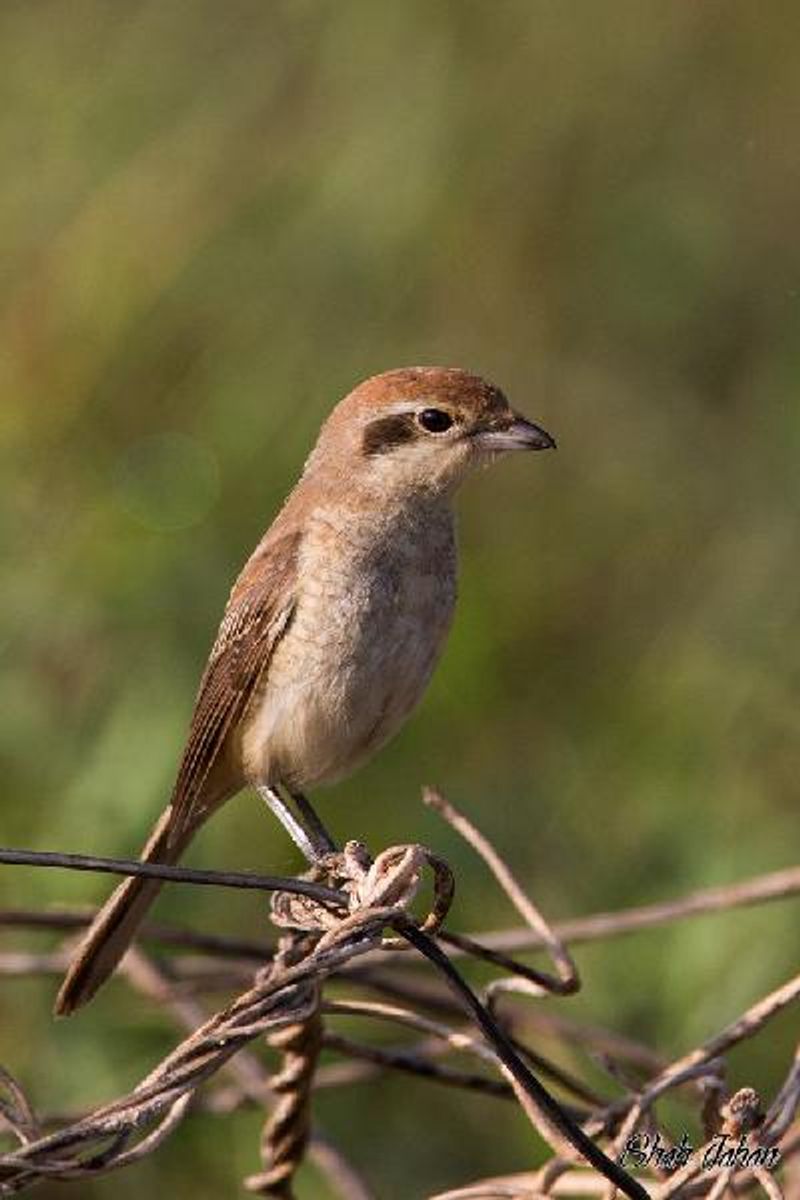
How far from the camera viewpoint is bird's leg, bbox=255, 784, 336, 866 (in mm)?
3863

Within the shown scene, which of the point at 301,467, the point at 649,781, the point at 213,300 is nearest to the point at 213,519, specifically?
the point at 301,467

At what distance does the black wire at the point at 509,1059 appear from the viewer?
217 cm

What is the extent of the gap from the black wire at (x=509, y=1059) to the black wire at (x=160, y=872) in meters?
0.11

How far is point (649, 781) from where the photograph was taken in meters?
4.64

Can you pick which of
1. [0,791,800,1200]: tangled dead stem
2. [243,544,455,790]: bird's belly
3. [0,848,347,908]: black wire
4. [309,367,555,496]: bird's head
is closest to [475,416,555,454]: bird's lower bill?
[309,367,555,496]: bird's head

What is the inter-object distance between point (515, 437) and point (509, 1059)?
1.80 meters

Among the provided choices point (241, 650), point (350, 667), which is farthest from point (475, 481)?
point (350, 667)

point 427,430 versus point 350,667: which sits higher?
point 427,430

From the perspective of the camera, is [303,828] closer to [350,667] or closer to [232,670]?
[232,670]

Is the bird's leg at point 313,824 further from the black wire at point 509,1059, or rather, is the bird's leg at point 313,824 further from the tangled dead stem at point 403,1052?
the black wire at point 509,1059

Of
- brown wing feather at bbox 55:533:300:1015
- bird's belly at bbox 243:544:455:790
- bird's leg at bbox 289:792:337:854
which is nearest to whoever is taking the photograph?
bird's belly at bbox 243:544:455:790

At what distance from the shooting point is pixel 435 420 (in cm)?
387

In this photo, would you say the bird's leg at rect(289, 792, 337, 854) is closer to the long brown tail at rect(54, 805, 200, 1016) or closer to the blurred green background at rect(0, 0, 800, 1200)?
the blurred green background at rect(0, 0, 800, 1200)

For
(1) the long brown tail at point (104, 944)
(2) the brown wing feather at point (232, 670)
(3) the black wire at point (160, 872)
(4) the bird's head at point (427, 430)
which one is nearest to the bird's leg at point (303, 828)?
(2) the brown wing feather at point (232, 670)
